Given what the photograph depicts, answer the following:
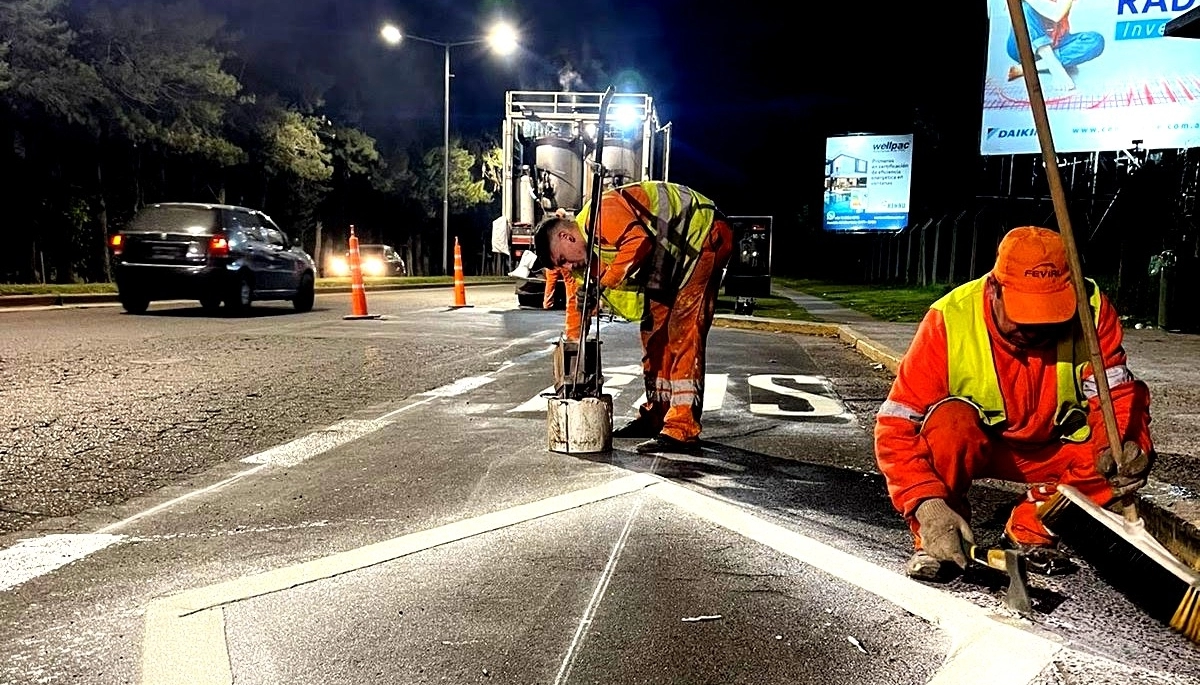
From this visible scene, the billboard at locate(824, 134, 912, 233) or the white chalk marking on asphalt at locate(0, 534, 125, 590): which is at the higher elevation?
the billboard at locate(824, 134, 912, 233)

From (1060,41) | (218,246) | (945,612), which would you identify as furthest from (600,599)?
(1060,41)

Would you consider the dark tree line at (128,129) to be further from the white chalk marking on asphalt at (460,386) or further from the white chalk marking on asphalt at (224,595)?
the white chalk marking on asphalt at (224,595)

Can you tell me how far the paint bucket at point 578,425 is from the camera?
4848 millimetres

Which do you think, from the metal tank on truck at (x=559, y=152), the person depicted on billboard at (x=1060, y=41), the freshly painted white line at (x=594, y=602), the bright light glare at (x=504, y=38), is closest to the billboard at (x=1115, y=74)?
the person depicted on billboard at (x=1060, y=41)

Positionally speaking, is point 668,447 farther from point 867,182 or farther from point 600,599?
point 867,182

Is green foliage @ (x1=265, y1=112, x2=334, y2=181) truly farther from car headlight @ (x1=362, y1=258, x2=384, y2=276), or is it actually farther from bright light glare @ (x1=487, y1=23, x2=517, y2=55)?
bright light glare @ (x1=487, y1=23, x2=517, y2=55)

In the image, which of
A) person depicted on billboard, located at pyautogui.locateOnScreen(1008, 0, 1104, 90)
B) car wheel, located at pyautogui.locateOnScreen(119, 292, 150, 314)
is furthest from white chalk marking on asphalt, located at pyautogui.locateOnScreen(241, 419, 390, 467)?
person depicted on billboard, located at pyautogui.locateOnScreen(1008, 0, 1104, 90)

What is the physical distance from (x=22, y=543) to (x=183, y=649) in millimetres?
1304

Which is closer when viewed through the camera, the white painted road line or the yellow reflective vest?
the white painted road line

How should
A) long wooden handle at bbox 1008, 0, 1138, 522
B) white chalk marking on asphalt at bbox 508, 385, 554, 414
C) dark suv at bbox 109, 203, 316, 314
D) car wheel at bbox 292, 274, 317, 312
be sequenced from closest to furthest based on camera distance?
long wooden handle at bbox 1008, 0, 1138, 522 < white chalk marking on asphalt at bbox 508, 385, 554, 414 < dark suv at bbox 109, 203, 316, 314 < car wheel at bbox 292, 274, 317, 312

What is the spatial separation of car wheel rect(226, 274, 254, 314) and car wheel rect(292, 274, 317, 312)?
1255 millimetres

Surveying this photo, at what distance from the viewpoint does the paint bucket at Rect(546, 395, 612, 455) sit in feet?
15.9

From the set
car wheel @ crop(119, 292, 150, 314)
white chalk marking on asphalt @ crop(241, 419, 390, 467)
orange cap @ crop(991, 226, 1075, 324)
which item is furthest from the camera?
car wheel @ crop(119, 292, 150, 314)

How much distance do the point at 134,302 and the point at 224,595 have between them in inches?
465
